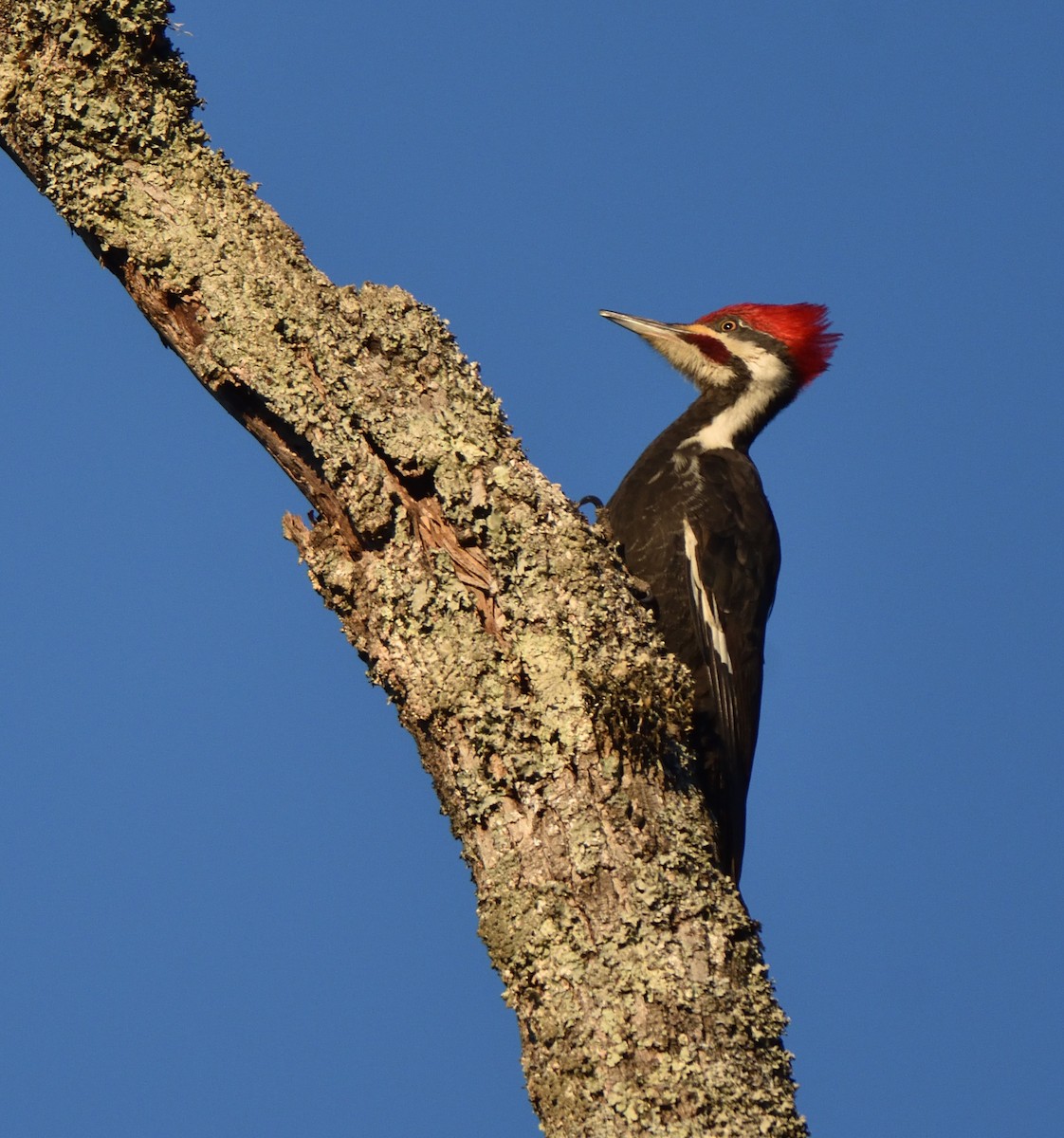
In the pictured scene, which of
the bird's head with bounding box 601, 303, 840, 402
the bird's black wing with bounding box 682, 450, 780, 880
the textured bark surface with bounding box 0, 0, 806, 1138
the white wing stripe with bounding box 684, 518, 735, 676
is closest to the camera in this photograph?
the textured bark surface with bounding box 0, 0, 806, 1138

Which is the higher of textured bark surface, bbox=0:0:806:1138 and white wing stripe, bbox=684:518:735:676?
white wing stripe, bbox=684:518:735:676

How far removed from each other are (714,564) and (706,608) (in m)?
0.17

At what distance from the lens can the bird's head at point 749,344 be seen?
19.0 ft

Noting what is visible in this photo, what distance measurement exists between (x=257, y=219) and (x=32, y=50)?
2.17ft

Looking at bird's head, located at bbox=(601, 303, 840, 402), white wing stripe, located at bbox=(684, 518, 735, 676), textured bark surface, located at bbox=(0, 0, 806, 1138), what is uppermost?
bird's head, located at bbox=(601, 303, 840, 402)

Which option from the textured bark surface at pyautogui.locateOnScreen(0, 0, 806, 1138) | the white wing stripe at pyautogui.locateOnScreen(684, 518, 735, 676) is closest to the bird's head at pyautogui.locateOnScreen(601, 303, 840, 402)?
the white wing stripe at pyautogui.locateOnScreen(684, 518, 735, 676)

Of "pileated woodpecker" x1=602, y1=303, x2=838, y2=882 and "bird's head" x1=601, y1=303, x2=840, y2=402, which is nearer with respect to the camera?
"pileated woodpecker" x1=602, y1=303, x2=838, y2=882

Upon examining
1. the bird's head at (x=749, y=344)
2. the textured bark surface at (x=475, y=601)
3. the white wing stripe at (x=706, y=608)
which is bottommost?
the textured bark surface at (x=475, y=601)

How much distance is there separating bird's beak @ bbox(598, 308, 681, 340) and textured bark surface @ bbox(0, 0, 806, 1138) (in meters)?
2.87

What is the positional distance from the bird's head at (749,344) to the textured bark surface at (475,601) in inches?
113

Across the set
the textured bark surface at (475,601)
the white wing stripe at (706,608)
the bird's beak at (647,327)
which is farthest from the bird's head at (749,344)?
the textured bark surface at (475,601)

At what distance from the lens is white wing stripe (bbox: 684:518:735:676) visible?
15.5ft

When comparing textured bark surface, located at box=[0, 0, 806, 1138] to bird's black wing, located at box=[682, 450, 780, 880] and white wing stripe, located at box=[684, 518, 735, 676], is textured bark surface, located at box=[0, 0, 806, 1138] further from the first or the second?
white wing stripe, located at box=[684, 518, 735, 676]

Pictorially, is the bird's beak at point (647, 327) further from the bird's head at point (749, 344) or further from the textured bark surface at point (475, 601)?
the textured bark surface at point (475, 601)
